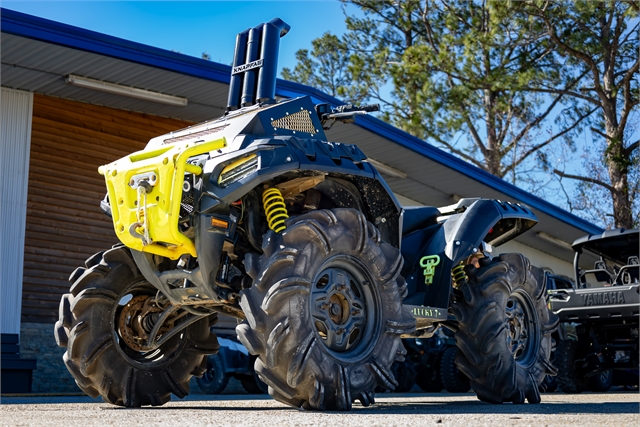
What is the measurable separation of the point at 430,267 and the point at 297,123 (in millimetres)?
1766

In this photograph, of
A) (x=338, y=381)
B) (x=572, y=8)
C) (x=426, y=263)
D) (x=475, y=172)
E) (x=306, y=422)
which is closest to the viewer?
(x=306, y=422)

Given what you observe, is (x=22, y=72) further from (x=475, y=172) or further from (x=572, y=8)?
(x=572, y=8)

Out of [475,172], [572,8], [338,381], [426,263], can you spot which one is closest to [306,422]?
[338,381]

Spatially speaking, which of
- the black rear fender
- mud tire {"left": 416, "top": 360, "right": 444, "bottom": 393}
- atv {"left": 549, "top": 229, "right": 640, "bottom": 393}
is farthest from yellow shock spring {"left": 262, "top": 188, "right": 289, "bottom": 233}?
mud tire {"left": 416, "top": 360, "right": 444, "bottom": 393}

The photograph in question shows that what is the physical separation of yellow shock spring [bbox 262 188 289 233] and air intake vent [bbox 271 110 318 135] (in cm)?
58

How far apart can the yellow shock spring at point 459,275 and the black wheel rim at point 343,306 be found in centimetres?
154

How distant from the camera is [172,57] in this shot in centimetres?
1348

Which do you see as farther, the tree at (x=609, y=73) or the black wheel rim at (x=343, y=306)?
the tree at (x=609, y=73)

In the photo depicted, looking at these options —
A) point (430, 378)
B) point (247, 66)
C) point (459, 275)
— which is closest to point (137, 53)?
point (247, 66)

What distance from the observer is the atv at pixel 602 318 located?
1305 centimetres

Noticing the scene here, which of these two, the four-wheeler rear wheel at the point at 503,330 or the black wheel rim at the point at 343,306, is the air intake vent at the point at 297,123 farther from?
the four-wheeler rear wheel at the point at 503,330

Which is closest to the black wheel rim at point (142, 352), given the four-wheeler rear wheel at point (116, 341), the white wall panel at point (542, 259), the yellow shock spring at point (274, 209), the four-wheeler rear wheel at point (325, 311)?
the four-wheeler rear wheel at point (116, 341)

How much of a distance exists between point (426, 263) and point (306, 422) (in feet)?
9.46

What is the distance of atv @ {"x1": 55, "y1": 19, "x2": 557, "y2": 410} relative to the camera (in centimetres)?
620
